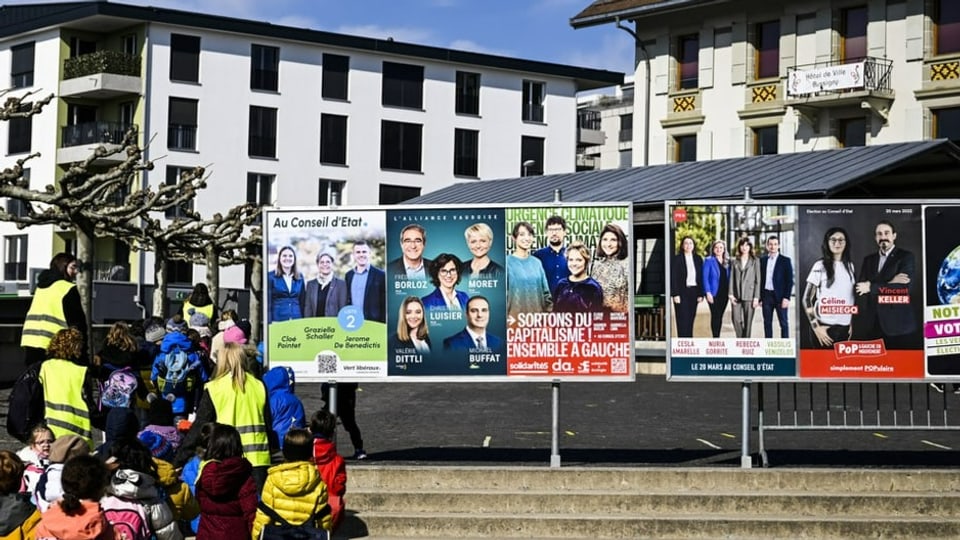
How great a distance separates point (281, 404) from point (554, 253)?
289 centimetres

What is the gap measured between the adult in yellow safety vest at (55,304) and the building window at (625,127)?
86.9 m

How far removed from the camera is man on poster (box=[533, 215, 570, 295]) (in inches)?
542

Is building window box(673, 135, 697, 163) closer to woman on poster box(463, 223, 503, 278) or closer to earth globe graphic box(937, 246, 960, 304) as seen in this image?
earth globe graphic box(937, 246, 960, 304)

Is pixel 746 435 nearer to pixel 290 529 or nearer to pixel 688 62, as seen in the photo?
pixel 290 529

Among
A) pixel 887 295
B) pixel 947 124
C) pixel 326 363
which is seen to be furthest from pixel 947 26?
pixel 326 363

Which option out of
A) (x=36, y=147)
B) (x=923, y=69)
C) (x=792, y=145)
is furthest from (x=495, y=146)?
(x=923, y=69)

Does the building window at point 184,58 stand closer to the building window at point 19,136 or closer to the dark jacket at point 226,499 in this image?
the building window at point 19,136

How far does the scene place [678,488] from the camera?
13.0 m

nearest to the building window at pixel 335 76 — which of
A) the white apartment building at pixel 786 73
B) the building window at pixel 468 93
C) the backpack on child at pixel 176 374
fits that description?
the building window at pixel 468 93

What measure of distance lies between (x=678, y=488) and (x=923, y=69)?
1325 inches

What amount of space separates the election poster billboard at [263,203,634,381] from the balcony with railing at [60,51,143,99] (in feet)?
158

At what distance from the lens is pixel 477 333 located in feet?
45.9

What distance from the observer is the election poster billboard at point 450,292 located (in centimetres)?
1381

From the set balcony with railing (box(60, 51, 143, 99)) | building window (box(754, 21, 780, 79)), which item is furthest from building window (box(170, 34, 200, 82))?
building window (box(754, 21, 780, 79))
